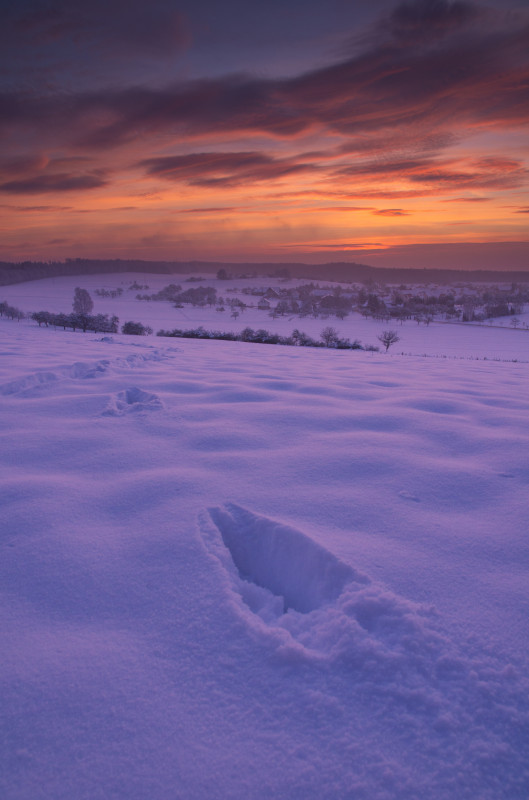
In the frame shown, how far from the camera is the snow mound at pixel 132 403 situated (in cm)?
350

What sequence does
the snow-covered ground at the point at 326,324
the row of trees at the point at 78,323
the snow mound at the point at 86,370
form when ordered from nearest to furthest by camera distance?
the snow mound at the point at 86,370
the row of trees at the point at 78,323
the snow-covered ground at the point at 326,324

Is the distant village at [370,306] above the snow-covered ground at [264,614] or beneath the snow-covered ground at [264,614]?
above

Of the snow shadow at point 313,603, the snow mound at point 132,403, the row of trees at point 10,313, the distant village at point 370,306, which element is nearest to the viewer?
the snow shadow at point 313,603

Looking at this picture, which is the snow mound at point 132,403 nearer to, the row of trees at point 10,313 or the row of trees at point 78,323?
the row of trees at point 78,323

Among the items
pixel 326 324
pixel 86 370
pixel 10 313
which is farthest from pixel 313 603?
pixel 326 324

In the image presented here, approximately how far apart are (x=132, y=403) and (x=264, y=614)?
9.03ft

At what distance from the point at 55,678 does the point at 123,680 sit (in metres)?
0.19

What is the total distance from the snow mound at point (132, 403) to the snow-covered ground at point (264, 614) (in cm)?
50

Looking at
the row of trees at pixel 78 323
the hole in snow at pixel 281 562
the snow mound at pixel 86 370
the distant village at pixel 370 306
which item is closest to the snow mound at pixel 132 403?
the snow mound at pixel 86 370

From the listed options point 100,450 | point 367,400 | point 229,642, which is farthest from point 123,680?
point 367,400

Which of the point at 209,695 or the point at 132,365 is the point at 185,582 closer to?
the point at 209,695

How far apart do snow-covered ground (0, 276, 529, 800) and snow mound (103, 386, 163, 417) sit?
0.50 metres

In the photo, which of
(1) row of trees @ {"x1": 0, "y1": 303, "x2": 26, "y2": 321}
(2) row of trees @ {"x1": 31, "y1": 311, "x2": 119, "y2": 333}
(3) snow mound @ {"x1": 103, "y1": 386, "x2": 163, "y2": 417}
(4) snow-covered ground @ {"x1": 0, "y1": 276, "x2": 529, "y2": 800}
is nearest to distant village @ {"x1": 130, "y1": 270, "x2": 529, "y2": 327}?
(1) row of trees @ {"x1": 0, "y1": 303, "x2": 26, "y2": 321}

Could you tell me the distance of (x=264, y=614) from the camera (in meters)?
1.44
